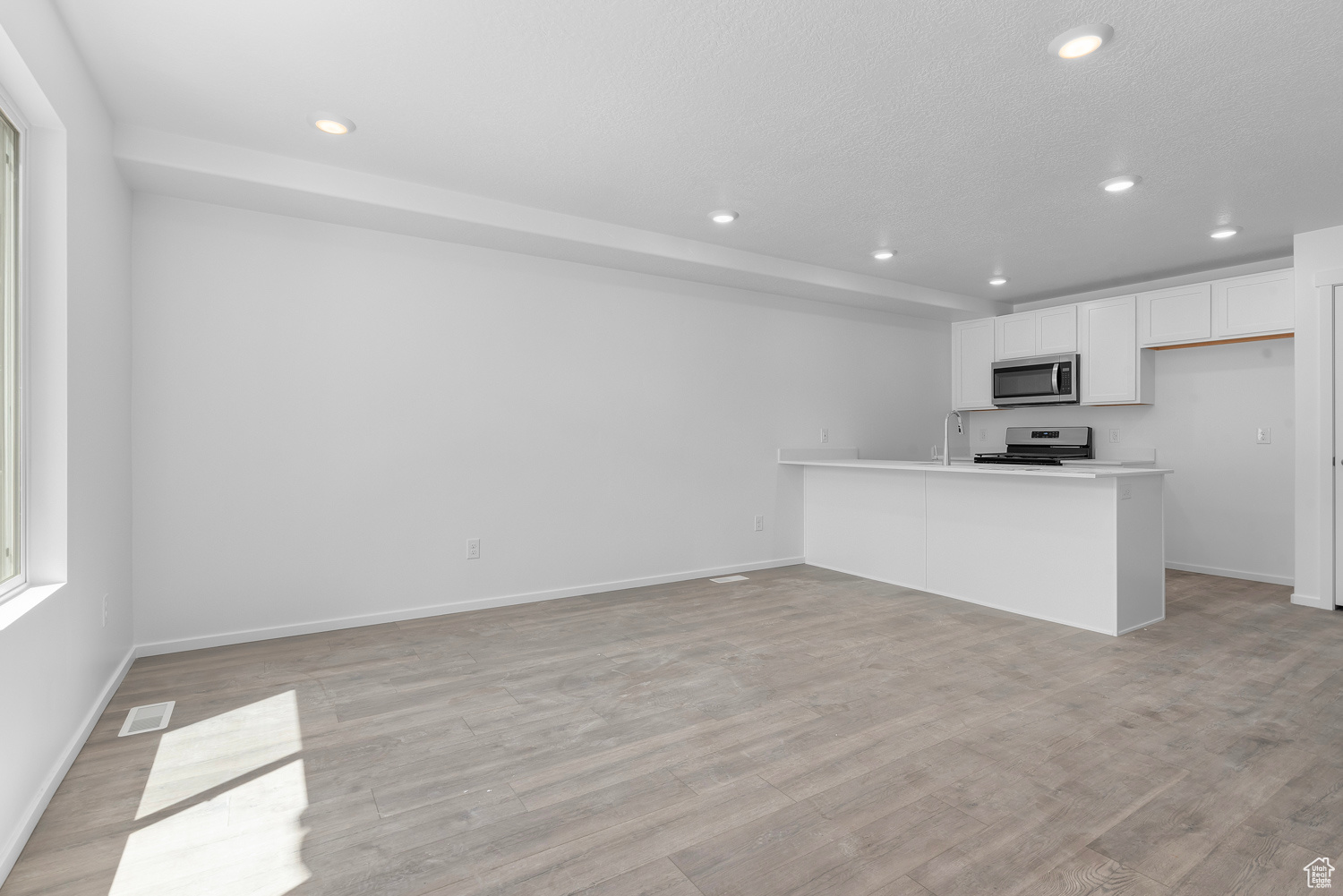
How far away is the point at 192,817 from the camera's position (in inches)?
75.4

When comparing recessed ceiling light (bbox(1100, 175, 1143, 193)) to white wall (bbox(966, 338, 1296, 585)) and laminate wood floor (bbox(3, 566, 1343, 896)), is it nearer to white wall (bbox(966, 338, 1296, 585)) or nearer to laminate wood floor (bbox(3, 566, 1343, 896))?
laminate wood floor (bbox(3, 566, 1343, 896))

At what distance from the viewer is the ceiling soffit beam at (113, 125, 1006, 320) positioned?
305cm

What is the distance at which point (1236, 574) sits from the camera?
5176 millimetres

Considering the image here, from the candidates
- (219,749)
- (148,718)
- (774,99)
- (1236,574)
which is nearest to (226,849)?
(219,749)

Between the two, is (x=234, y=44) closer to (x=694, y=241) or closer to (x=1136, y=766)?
(x=694, y=241)

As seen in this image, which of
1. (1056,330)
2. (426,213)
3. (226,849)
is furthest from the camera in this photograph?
(1056,330)

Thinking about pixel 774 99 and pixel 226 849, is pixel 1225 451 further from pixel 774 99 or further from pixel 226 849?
pixel 226 849

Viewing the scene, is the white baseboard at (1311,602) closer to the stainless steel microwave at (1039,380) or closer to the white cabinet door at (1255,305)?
the white cabinet door at (1255,305)

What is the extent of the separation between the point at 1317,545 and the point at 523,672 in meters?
5.00

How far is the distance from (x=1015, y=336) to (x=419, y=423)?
5.32m

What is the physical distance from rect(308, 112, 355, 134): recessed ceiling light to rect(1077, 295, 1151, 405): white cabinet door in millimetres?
5671

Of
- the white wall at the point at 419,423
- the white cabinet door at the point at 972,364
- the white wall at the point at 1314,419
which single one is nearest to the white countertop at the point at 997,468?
the white wall at the point at 419,423

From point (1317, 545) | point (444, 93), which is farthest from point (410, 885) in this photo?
point (1317, 545)

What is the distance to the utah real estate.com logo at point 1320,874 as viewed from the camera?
1591mm
